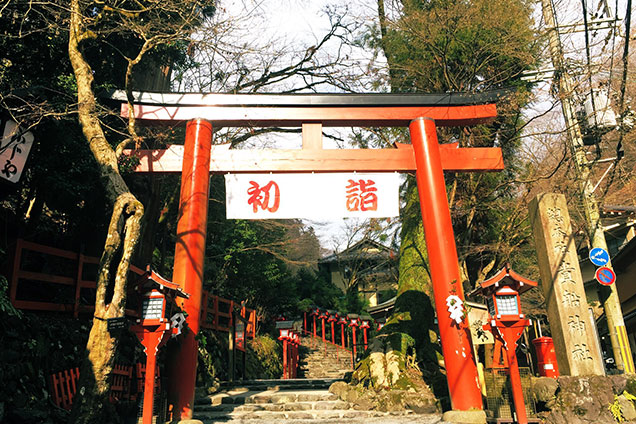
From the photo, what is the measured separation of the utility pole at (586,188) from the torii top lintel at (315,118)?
1940 millimetres

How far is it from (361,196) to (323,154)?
3.62 ft

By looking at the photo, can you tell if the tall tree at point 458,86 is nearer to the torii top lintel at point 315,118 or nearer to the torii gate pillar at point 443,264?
the torii gate pillar at point 443,264

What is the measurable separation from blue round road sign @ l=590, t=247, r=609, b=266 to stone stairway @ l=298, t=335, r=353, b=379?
49.4 feet

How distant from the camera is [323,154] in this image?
9.03 m

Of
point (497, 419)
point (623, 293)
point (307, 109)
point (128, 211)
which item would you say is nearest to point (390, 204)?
point (307, 109)

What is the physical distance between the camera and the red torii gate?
8125mm

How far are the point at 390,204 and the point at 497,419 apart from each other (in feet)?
13.3

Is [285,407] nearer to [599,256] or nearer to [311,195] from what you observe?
[311,195]

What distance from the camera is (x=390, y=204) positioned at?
9000 mm

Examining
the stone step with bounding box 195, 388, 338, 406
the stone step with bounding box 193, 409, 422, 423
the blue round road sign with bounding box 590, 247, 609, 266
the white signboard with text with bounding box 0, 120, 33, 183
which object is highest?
the white signboard with text with bounding box 0, 120, 33, 183

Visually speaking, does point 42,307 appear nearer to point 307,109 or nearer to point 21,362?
point 21,362

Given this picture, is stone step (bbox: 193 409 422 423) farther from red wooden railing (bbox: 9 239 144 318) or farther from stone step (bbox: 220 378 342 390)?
stone step (bbox: 220 378 342 390)

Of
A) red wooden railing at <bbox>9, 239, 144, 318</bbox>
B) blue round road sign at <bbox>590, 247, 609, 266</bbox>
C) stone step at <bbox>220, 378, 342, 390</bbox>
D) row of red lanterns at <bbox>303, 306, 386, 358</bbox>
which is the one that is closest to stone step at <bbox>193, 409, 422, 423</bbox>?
red wooden railing at <bbox>9, 239, 144, 318</bbox>

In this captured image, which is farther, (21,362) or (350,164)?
(350,164)
